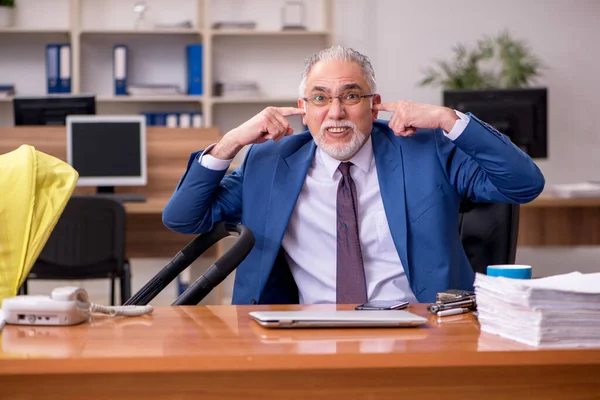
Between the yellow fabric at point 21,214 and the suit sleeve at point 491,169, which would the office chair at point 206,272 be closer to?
the yellow fabric at point 21,214

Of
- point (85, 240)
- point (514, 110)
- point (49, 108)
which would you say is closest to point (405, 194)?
point (85, 240)

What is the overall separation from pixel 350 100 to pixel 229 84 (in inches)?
146

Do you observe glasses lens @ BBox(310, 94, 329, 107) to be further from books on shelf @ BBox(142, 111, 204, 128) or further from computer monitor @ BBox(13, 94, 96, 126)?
books on shelf @ BBox(142, 111, 204, 128)

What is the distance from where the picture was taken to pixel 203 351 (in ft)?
3.63

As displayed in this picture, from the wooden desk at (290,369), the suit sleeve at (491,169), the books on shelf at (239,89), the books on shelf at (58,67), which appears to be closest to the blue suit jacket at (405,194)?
the suit sleeve at (491,169)

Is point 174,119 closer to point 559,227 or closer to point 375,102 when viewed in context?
point 559,227

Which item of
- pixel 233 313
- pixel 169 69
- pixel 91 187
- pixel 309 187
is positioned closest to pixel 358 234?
pixel 309 187

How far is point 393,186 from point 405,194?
0.04 m

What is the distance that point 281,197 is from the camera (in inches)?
79.4

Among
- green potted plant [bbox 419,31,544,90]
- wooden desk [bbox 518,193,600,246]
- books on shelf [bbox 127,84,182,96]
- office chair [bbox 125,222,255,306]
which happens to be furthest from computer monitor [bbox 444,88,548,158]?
office chair [bbox 125,222,255,306]

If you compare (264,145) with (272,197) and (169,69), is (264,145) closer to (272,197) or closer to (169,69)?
(272,197)

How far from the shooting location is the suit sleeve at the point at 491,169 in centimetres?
194

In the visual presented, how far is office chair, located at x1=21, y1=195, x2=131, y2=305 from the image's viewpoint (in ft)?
12.3

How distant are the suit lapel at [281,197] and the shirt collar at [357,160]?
0.03 meters
